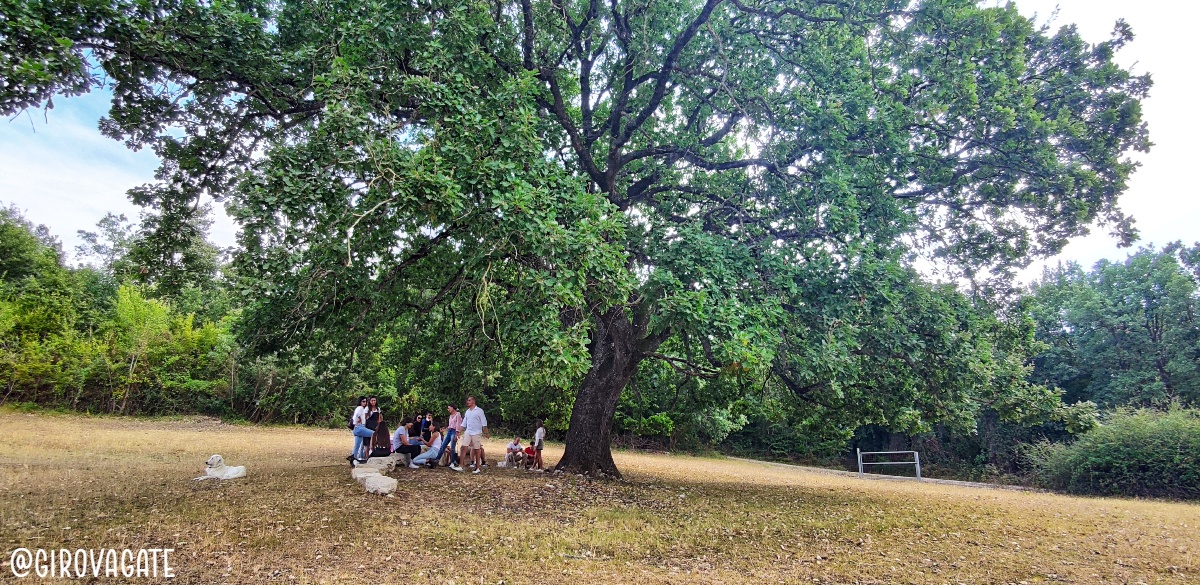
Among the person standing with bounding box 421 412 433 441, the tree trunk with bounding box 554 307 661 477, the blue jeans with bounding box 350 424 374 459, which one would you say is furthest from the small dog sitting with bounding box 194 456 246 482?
the tree trunk with bounding box 554 307 661 477

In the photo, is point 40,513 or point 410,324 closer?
point 40,513

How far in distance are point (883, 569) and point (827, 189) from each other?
4.91m

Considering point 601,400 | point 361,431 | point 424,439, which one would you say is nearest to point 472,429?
point 424,439

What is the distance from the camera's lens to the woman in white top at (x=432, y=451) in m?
10.9

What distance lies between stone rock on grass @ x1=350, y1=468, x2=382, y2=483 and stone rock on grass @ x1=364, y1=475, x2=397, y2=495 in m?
0.36

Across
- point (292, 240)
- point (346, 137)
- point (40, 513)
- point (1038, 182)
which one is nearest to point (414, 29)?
point (346, 137)

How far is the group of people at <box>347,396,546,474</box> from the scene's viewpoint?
10.5 m

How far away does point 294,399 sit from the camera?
468 inches

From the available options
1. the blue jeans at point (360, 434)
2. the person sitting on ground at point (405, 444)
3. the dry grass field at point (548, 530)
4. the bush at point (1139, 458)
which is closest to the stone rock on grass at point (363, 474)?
the dry grass field at point (548, 530)

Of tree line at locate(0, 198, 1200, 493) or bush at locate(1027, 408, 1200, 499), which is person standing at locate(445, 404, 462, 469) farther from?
bush at locate(1027, 408, 1200, 499)

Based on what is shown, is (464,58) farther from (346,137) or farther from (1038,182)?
(1038,182)

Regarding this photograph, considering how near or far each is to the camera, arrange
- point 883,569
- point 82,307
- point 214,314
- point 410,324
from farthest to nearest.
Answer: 1. point 214,314
2. point 82,307
3. point 410,324
4. point 883,569

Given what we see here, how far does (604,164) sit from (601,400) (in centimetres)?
471

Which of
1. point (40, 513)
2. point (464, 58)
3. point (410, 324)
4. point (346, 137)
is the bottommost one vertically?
point (40, 513)
